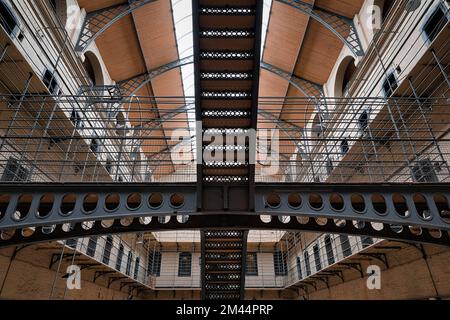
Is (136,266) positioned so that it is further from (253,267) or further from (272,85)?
(272,85)

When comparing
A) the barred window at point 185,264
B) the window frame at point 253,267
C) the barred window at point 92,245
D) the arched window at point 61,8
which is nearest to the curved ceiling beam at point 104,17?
the arched window at point 61,8

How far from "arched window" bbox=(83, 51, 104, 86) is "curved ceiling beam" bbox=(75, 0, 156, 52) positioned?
630 mm

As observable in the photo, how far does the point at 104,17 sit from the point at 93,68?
138 centimetres

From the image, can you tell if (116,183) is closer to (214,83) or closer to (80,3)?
(214,83)

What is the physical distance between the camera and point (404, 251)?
6.07 meters

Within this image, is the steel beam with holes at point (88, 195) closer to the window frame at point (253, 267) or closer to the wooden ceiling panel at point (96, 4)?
the wooden ceiling panel at point (96, 4)

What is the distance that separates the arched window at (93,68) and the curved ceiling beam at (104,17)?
2.07 ft

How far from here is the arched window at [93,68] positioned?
26.3 ft

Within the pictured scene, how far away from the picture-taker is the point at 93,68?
8273 millimetres

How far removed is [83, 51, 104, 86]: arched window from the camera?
800 centimetres

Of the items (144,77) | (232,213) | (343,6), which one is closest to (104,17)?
(144,77)

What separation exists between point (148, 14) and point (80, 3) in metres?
1.85
